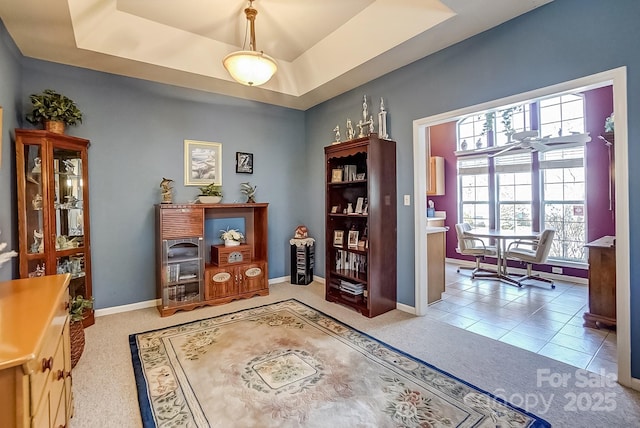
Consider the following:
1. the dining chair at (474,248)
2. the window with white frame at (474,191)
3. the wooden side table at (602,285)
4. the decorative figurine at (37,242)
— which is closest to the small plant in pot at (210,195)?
the decorative figurine at (37,242)

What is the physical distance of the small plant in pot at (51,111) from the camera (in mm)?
2908

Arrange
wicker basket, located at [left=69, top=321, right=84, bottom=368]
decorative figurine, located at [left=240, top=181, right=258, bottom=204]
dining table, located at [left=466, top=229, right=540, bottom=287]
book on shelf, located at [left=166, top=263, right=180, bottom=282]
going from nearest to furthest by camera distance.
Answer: wicker basket, located at [left=69, top=321, right=84, bottom=368] < book on shelf, located at [left=166, top=263, right=180, bottom=282] < decorative figurine, located at [left=240, top=181, right=258, bottom=204] < dining table, located at [left=466, top=229, right=540, bottom=287]

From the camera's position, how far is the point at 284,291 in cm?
438

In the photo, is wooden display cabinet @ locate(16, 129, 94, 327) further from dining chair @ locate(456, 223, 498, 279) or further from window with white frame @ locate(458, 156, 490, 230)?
window with white frame @ locate(458, 156, 490, 230)

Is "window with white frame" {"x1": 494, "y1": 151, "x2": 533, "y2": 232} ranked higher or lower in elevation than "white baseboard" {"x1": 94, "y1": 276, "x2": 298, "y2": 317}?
higher

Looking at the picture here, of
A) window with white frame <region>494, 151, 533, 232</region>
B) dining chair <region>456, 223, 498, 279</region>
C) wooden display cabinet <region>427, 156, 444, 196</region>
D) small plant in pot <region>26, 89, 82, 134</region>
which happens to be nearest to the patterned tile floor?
dining chair <region>456, 223, 498, 279</region>

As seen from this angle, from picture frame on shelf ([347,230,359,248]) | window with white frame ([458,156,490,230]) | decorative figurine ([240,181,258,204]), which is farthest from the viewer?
window with white frame ([458,156,490,230])

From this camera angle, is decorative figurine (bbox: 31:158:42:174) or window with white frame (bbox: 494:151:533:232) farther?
window with white frame (bbox: 494:151:533:232)

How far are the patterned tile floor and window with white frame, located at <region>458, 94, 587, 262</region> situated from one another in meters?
1.09

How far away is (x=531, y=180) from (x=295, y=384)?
543 centimetres

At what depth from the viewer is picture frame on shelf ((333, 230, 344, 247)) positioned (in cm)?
394

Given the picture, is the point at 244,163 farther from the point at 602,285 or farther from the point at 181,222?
the point at 602,285

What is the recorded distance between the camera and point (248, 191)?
441cm

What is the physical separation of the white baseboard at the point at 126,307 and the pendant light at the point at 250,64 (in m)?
2.90
